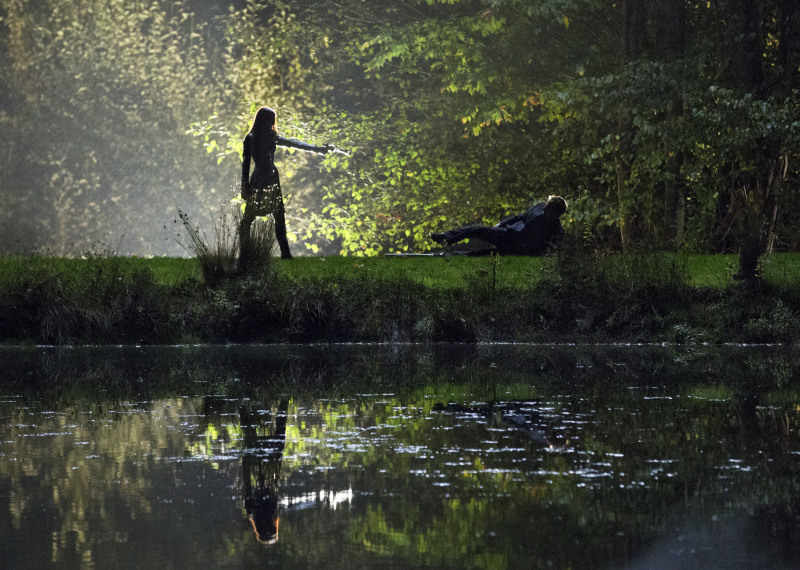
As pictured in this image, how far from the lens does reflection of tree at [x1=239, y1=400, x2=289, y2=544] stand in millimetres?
4512

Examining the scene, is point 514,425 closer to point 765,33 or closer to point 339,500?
point 339,500

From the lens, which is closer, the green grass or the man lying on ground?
the green grass

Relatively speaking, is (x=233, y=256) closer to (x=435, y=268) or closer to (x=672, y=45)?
(x=435, y=268)

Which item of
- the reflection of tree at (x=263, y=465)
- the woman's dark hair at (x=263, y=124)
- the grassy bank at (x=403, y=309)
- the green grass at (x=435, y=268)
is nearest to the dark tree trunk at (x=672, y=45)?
the green grass at (x=435, y=268)

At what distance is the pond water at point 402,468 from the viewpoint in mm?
4137

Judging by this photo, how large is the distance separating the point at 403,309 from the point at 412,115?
1558cm

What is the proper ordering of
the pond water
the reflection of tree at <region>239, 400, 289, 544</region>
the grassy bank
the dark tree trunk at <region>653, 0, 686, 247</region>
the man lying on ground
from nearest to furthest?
the pond water → the reflection of tree at <region>239, 400, 289, 544</region> → the grassy bank → the man lying on ground → the dark tree trunk at <region>653, 0, 686, 247</region>

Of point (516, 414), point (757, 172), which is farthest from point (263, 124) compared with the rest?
point (516, 414)

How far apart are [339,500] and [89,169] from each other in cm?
2914

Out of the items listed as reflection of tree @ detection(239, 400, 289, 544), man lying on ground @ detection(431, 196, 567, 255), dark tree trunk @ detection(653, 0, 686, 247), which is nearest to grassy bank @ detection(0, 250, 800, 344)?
Result: man lying on ground @ detection(431, 196, 567, 255)

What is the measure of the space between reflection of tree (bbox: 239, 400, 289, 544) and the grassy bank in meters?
4.83

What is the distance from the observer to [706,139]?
14.8 metres

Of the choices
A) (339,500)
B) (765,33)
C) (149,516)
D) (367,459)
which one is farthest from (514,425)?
(765,33)

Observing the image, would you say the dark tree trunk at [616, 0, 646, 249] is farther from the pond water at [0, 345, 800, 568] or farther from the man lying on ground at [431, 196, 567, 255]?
the pond water at [0, 345, 800, 568]
